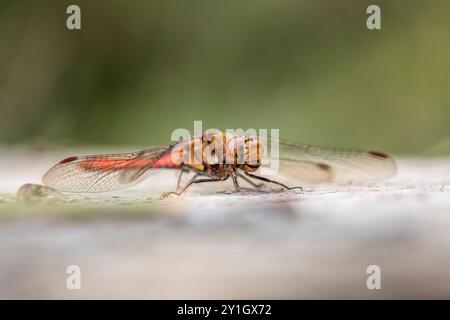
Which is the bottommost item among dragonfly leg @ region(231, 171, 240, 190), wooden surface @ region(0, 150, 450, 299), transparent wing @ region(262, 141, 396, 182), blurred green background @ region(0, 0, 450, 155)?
wooden surface @ region(0, 150, 450, 299)

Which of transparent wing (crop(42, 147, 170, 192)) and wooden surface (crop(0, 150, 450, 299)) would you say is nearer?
wooden surface (crop(0, 150, 450, 299))

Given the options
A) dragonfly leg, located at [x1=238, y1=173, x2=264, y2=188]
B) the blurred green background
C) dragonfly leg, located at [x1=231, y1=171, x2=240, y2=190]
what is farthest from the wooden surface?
the blurred green background

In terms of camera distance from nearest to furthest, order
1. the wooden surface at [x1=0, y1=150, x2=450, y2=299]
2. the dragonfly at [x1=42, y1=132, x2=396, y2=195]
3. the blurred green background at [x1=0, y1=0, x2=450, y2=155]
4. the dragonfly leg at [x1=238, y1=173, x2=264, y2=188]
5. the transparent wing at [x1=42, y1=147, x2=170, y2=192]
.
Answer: the wooden surface at [x1=0, y1=150, x2=450, y2=299] < the transparent wing at [x1=42, y1=147, x2=170, y2=192] < the dragonfly at [x1=42, y1=132, x2=396, y2=195] < the dragonfly leg at [x1=238, y1=173, x2=264, y2=188] < the blurred green background at [x1=0, y1=0, x2=450, y2=155]

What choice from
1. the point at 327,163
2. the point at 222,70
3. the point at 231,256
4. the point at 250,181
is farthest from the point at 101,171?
the point at 222,70

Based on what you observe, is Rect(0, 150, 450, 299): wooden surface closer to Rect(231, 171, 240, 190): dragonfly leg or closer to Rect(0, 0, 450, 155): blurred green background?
Rect(231, 171, 240, 190): dragonfly leg

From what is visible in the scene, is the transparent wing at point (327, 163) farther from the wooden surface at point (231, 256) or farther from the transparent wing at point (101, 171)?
the wooden surface at point (231, 256)

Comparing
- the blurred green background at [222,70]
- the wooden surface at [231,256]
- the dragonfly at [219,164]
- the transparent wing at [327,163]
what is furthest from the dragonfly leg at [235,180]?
the blurred green background at [222,70]

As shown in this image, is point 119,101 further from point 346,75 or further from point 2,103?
point 346,75
